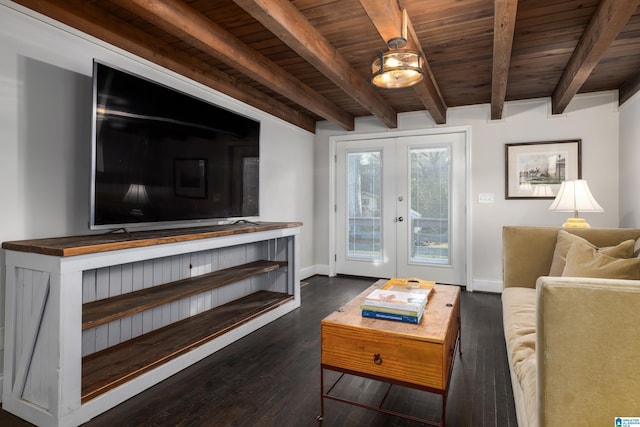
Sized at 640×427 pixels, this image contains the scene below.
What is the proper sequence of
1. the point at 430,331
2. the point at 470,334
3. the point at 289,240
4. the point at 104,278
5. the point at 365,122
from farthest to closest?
the point at 365,122 → the point at 289,240 → the point at 470,334 → the point at 104,278 → the point at 430,331

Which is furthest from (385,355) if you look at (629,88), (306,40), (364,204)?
(629,88)

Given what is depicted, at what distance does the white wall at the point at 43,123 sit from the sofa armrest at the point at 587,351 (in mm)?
2421

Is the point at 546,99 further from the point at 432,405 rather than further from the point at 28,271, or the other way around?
the point at 28,271

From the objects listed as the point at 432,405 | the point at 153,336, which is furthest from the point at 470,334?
the point at 153,336

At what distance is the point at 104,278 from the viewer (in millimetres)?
2176

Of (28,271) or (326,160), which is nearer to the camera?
(28,271)

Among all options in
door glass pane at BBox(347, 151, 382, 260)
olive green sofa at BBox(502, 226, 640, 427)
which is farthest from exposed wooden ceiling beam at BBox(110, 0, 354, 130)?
olive green sofa at BBox(502, 226, 640, 427)

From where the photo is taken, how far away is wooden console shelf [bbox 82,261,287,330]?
1820 millimetres

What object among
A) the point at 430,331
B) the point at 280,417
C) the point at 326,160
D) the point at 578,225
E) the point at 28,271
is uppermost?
the point at 326,160

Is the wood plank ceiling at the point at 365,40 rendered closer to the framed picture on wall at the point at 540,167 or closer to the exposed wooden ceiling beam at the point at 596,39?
the exposed wooden ceiling beam at the point at 596,39

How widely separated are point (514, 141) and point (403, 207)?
1.51m

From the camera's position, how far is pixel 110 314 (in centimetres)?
183

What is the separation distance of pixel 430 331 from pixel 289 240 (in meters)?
2.09

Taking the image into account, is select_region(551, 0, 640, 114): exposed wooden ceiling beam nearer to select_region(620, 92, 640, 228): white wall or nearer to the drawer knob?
select_region(620, 92, 640, 228): white wall
